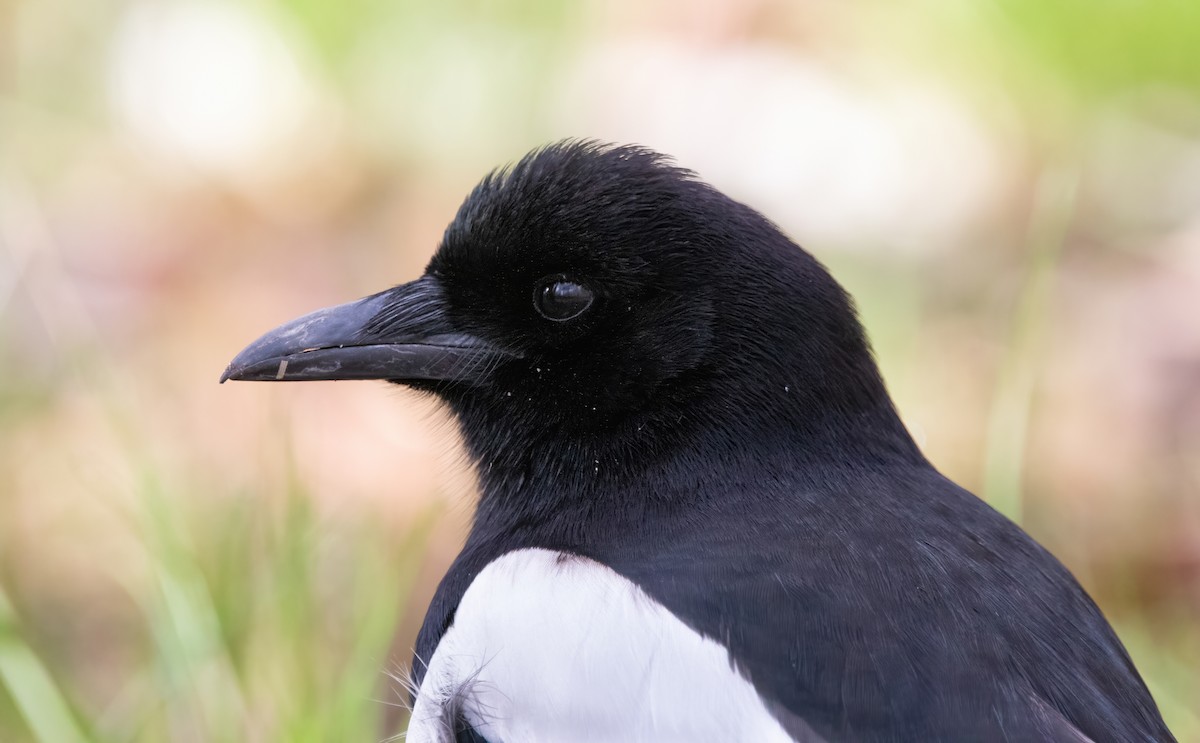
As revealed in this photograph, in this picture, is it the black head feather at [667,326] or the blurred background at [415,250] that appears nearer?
the black head feather at [667,326]

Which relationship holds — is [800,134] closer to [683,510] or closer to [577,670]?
[683,510]

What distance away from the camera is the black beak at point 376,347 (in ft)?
6.33

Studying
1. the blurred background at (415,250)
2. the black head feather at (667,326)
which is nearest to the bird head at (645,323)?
the black head feather at (667,326)

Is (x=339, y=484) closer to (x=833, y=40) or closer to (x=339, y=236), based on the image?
(x=339, y=236)

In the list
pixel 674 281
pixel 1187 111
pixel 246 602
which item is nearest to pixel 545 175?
pixel 674 281

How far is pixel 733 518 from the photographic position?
1.69 m

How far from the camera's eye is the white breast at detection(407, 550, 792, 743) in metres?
1.46

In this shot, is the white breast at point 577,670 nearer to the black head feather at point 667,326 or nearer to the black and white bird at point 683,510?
the black and white bird at point 683,510

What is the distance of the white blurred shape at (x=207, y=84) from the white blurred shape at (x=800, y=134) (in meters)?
0.96

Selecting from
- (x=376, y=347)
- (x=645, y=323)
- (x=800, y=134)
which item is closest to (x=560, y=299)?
(x=645, y=323)

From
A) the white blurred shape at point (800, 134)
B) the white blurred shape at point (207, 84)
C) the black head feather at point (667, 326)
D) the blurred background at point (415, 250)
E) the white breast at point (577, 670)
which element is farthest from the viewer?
the white blurred shape at point (207, 84)

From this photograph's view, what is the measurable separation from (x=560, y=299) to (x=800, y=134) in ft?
9.23

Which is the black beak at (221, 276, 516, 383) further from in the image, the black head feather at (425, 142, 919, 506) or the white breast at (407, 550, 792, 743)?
the white breast at (407, 550, 792, 743)

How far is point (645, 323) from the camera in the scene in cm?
183
